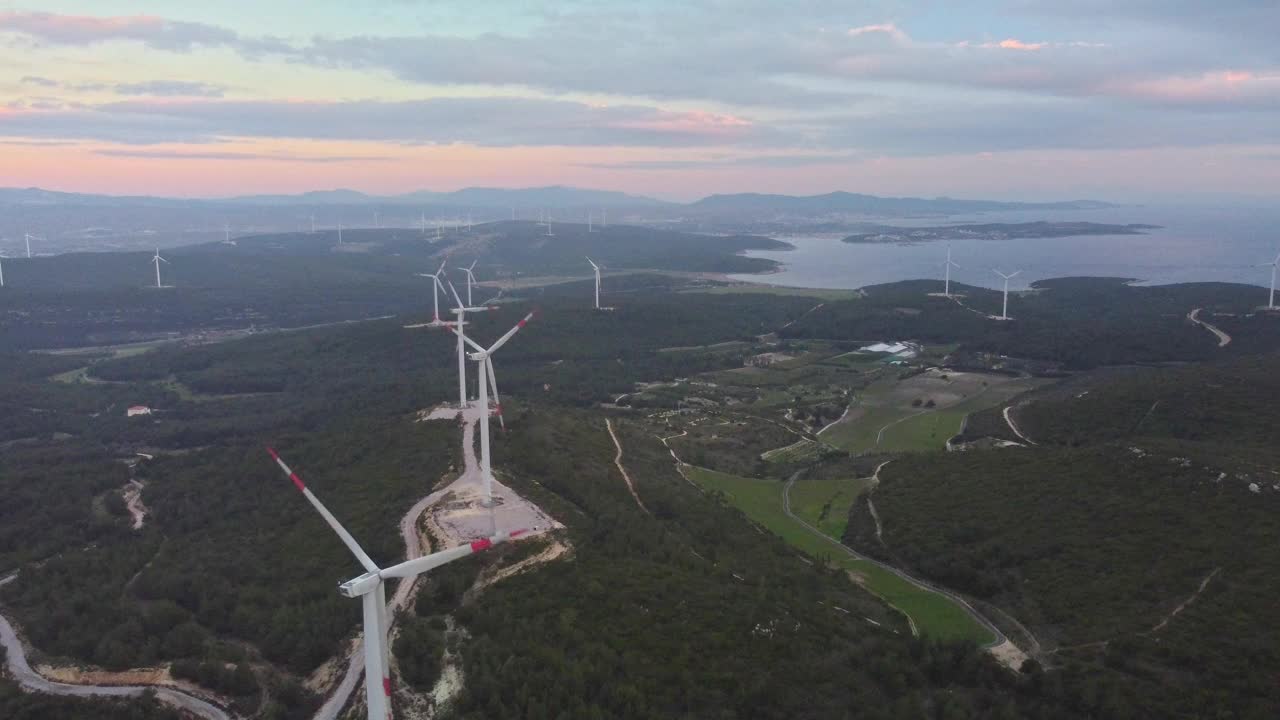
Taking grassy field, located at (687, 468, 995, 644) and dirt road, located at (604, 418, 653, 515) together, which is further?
dirt road, located at (604, 418, 653, 515)

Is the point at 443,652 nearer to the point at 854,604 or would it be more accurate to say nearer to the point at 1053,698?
the point at 854,604

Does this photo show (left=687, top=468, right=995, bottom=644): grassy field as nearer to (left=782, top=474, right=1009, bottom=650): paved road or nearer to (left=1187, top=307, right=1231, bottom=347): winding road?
(left=782, top=474, right=1009, bottom=650): paved road

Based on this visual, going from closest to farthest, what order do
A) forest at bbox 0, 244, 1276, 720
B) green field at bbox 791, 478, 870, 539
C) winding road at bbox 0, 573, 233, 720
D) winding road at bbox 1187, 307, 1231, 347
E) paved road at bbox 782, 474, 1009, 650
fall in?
forest at bbox 0, 244, 1276, 720 < winding road at bbox 0, 573, 233, 720 < paved road at bbox 782, 474, 1009, 650 < green field at bbox 791, 478, 870, 539 < winding road at bbox 1187, 307, 1231, 347

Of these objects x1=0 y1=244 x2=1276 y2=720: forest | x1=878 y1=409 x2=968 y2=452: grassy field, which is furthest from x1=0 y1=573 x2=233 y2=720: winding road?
x1=878 y1=409 x2=968 y2=452: grassy field

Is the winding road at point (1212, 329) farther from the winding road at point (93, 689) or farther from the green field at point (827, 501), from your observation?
the winding road at point (93, 689)

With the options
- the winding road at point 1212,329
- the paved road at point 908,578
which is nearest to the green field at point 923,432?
the paved road at point 908,578

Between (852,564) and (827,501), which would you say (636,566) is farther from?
(827,501)

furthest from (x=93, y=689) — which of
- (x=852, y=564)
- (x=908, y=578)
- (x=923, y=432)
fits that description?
(x=923, y=432)

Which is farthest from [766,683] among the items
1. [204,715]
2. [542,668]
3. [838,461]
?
[838,461]

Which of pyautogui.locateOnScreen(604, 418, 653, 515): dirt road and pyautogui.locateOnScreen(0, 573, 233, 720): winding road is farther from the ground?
pyautogui.locateOnScreen(604, 418, 653, 515): dirt road
